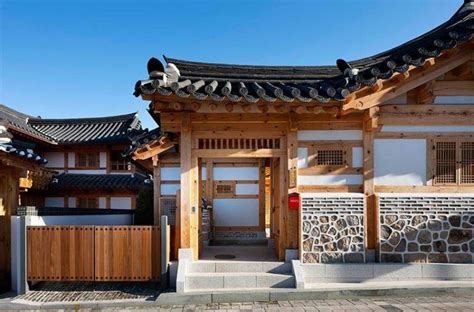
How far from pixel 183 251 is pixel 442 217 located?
5.92 metres

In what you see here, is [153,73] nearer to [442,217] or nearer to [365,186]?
[365,186]

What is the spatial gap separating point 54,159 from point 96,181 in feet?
11.8

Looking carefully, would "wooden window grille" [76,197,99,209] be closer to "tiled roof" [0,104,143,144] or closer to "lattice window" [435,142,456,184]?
"tiled roof" [0,104,143,144]

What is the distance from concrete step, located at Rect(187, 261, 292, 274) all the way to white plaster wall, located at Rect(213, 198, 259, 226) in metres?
4.45

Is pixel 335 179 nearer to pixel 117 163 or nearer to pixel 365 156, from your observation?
pixel 365 156

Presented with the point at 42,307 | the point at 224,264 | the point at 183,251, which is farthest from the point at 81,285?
the point at 224,264

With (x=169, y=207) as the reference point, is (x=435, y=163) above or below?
above

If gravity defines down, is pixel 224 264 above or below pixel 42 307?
above

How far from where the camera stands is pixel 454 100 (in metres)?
6.65

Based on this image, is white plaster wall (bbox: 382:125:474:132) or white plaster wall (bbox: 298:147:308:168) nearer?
white plaster wall (bbox: 382:125:474:132)

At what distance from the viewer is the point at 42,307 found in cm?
566

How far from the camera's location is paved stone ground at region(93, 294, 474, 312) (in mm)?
5363

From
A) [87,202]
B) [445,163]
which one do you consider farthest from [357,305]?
[87,202]

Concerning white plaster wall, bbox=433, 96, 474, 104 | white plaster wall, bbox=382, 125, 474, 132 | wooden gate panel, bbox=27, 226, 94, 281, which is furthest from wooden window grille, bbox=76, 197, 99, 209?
white plaster wall, bbox=433, 96, 474, 104
